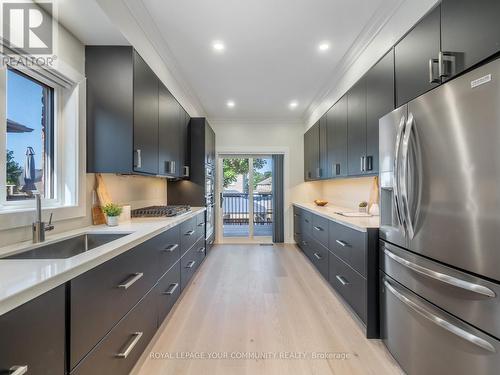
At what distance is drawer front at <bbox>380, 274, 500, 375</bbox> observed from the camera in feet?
Result: 3.62

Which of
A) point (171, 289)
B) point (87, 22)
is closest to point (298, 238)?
point (171, 289)

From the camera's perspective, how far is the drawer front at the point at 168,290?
6.71ft

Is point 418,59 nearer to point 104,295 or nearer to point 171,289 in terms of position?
point 104,295

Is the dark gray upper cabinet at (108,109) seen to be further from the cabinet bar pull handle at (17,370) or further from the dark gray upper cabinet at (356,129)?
the dark gray upper cabinet at (356,129)

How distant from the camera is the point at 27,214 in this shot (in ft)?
4.93

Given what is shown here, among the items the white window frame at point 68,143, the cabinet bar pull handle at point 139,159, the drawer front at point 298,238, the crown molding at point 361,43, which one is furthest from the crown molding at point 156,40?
the drawer front at point 298,238

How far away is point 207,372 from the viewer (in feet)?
5.57

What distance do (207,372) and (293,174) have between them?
14.5ft

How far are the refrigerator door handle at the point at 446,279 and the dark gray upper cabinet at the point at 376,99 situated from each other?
3.11ft

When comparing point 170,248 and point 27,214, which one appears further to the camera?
point 170,248

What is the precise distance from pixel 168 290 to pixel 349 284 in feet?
5.45

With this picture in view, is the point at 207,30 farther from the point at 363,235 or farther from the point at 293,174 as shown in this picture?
the point at 293,174

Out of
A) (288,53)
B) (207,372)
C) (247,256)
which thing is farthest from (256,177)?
(207,372)

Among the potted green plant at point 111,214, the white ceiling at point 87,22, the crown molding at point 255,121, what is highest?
the crown molding at point 255,121
